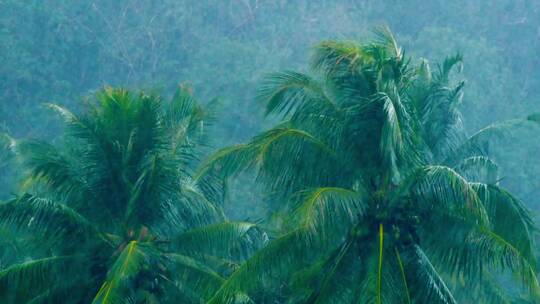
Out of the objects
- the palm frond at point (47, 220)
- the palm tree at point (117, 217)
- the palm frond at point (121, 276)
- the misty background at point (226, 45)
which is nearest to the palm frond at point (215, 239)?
the palm tree at point (117, 217)

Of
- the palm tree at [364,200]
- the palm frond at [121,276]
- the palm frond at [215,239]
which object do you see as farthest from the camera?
the palm frond at [215,239]

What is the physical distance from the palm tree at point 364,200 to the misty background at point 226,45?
17732 millimetres

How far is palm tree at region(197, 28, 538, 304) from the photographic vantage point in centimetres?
1145

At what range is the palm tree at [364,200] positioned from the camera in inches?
451

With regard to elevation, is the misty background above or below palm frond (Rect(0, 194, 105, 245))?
above

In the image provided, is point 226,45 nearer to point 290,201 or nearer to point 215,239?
point 215,239

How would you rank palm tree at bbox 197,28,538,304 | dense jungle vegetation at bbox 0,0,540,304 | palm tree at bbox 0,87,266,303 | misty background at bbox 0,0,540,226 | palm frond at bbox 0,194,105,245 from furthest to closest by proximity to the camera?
misty background at bbox 0,0,540,226
palm tree at bbox 0,87,266,303
palm frond at bbox 0,194,105,245
dense jungle vegetation at bbox 0,0,540,304
palm tree at bbox 197,28,538,304

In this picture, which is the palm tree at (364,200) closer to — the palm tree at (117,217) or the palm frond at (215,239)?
the palm frond at (215,239)

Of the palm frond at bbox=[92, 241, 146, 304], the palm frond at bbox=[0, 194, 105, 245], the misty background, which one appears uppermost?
the misty background

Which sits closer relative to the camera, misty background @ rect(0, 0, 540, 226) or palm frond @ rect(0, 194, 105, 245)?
palm frond @ rect(0, 194, 105, 245)

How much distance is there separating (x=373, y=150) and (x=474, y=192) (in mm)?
1646

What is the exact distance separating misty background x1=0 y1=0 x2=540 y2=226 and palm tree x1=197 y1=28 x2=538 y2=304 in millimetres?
17732

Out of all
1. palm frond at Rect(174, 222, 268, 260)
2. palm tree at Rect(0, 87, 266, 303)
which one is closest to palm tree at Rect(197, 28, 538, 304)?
palm frond at Rect(174, 222, 268, 260)

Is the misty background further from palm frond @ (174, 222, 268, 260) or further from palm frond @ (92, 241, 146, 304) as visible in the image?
palm frond @ (92, 241, 146, 304)
